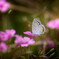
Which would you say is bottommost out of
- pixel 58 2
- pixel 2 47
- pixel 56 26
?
pixel 2 47

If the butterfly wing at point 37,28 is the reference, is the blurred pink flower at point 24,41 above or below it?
below

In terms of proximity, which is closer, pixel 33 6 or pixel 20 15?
pixel 20 15

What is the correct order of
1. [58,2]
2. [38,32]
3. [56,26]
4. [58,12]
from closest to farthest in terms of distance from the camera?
1. [38,32]
2. [56,26]
3. [58,12]
4. [58,2]

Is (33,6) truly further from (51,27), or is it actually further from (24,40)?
(24,40)

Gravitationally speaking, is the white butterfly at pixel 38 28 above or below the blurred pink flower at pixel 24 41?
above

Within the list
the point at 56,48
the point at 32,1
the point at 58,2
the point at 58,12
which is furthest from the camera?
the point at 32,1

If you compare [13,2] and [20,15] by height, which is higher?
[13,2]

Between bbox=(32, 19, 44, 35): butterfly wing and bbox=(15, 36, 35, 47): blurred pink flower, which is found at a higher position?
bbox=(32, 19, 44, 35): butterfly wing

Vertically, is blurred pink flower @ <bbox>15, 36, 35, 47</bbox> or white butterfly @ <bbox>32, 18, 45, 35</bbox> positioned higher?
white butterfly @ <bbox>32, 18, 45, 35</bbox>

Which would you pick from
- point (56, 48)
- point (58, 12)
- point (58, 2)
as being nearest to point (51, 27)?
point (56, 48)
